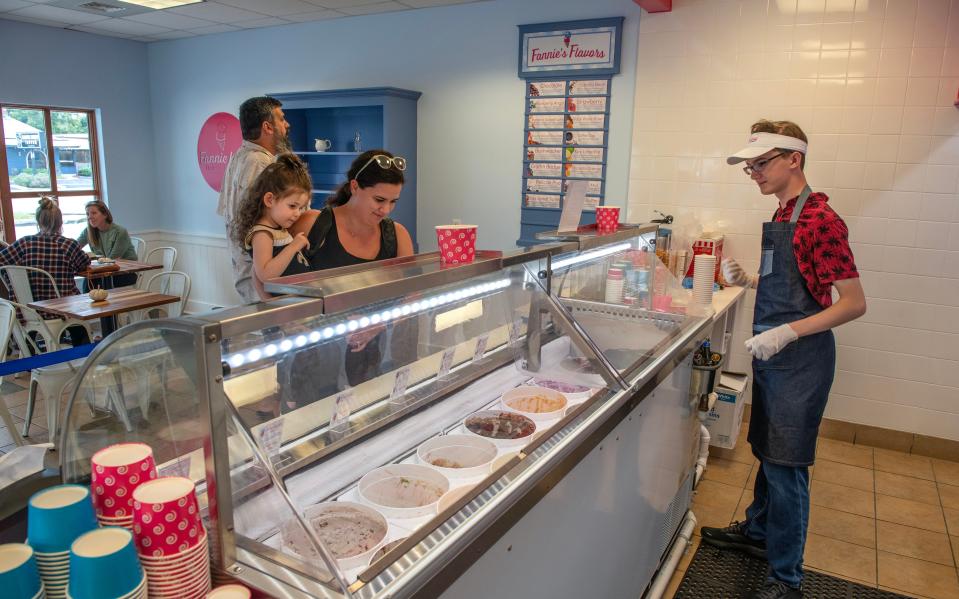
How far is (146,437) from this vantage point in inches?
46.0

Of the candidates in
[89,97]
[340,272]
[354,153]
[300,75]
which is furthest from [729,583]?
[89,97]

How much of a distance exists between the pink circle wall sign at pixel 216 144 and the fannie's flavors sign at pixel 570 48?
3.59 meters

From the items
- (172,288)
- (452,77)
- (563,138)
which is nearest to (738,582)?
(563,138)

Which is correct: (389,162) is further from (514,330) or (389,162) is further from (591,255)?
(591,255)

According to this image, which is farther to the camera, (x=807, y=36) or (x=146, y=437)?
(x=807, y=36)

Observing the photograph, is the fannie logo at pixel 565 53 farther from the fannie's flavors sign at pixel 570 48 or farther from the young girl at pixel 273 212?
the young girl at pixel 273 212

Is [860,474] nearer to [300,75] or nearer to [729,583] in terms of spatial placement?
[729,583]

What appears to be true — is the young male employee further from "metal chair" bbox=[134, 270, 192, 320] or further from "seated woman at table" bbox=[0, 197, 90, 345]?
"seated woman at table" bbox=[0, 197, 90, 345]

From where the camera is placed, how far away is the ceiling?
17.6 ft

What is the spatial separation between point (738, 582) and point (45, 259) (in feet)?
18.0

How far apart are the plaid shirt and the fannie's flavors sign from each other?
4.06 metres

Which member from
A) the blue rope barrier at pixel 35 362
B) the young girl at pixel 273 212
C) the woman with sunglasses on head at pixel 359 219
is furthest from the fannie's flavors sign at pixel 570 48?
the blue rope barrier at pixel 35 362

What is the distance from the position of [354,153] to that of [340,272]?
4.85m

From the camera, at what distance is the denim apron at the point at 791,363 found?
253 centimetres
